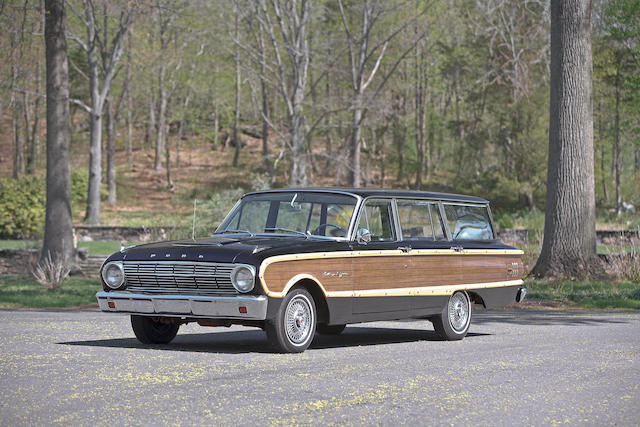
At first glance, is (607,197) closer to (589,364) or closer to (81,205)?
(81,205)

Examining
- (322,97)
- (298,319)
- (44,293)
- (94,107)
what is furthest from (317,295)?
(322,97)

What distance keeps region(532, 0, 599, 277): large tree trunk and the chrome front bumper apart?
12514mm

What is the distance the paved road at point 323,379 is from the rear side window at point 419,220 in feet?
4.47

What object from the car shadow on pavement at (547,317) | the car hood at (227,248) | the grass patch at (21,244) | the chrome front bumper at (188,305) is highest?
the car hood at (227,248)

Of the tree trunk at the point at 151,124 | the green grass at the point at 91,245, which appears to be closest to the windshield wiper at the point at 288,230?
the green grass at the point at 91,245

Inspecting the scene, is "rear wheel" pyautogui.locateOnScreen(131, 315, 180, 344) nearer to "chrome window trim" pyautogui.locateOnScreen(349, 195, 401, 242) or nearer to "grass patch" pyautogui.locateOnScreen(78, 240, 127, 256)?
"chrome window trim" pyautogui.locateOnScreen(349, 195, 401, 242)

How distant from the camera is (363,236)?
1109cm

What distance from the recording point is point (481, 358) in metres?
10.3

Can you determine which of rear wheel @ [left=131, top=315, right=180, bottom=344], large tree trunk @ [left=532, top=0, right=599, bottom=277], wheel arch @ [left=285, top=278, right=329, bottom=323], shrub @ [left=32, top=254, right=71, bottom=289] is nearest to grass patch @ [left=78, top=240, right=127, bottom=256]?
shrub @ [left=32, top=254, right=71, bottom=289]

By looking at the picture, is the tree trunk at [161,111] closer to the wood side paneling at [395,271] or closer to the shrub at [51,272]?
the shrub at [51,272]

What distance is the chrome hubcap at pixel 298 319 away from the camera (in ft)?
33.2

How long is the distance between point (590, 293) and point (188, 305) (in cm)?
1116

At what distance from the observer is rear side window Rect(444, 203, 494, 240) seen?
12.9 metres

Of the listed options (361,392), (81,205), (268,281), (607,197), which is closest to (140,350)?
(268,281)
